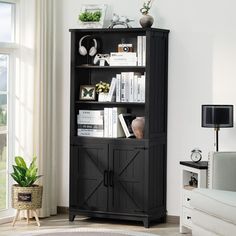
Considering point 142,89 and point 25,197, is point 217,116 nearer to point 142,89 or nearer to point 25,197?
point 142,89

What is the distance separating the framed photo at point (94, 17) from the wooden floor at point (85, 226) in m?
2.03

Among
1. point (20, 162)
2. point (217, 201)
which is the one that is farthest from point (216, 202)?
point (20, 162)

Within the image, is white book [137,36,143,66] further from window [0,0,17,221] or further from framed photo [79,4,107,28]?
window [0,0,17,221]

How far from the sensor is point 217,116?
21.4 ft

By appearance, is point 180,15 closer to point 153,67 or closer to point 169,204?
point 153,67

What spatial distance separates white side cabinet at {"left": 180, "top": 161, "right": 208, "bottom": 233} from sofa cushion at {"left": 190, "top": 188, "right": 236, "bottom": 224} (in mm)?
544

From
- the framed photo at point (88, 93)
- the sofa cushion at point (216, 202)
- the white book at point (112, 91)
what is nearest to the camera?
the sofa cushion at point (216, 202)

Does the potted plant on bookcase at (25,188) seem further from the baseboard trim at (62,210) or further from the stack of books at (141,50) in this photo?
the stack of books at (141,50)

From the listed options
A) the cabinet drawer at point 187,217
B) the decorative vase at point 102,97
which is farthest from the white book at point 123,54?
the cabinet drawer at point 187,217

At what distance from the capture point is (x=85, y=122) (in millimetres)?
7340

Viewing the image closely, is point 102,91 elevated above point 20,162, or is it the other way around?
point 102,91

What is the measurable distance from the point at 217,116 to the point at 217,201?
1.12 meters

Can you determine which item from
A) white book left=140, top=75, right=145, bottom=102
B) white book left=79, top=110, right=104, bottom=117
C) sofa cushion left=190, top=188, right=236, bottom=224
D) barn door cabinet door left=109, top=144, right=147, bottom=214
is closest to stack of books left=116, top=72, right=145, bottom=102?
white book left=140, top=75, right=145, bottom=102

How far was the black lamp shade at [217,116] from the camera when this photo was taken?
6.52 m
